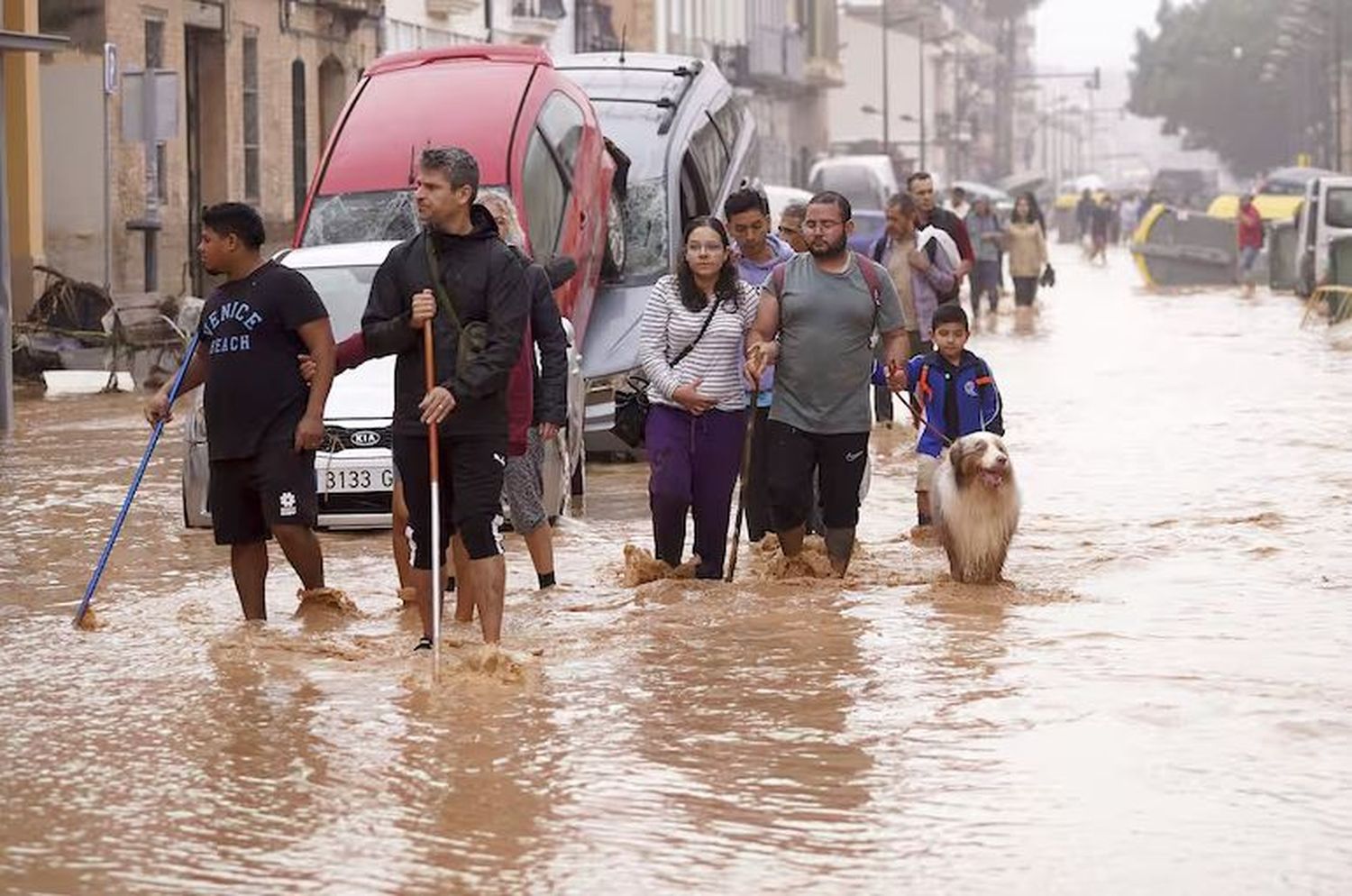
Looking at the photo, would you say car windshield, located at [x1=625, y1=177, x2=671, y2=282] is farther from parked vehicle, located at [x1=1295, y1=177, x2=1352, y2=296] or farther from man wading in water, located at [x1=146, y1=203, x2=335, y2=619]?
parked vehicle, located at [x1=1295, y1=177, x2=1352, y2=296]

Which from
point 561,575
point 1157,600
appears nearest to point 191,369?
point 561,575

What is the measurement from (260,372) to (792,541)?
105 inches

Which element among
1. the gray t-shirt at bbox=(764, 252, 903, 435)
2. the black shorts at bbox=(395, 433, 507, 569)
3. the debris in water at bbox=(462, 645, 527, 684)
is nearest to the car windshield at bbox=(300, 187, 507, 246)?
the gray t-shirt at bbox=(764, 252, 903, 435)

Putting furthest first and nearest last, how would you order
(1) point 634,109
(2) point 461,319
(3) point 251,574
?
(1) point 634,109 → (3) point 251,574 → (2) point 461,319

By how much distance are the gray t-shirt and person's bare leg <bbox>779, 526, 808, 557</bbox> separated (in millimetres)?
541

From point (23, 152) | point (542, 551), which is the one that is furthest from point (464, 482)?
point (23, 152)

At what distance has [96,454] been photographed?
20.0 m

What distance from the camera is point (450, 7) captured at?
→ 48.1 m

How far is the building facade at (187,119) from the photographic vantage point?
33.3 metres

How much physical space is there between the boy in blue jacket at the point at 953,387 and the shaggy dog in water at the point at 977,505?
1.16m

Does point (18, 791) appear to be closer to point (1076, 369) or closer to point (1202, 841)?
point (1202, 841)

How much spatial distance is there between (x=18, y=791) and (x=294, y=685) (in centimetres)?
186

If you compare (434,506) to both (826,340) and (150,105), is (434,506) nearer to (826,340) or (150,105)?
(826,340)

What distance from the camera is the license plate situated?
48.6 ft
